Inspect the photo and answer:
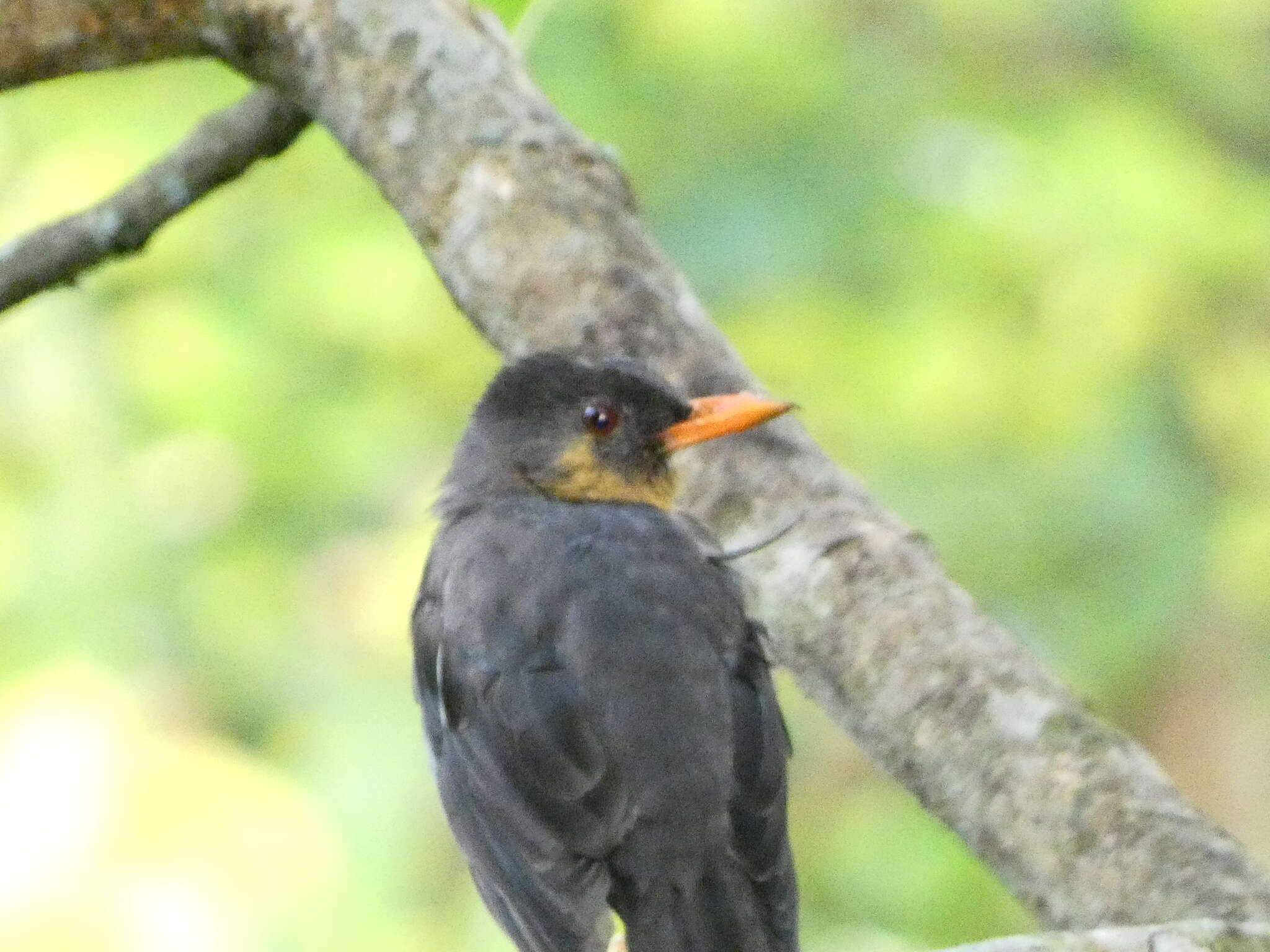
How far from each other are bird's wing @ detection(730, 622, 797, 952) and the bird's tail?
5cm

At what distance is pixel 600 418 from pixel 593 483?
0.67 feet

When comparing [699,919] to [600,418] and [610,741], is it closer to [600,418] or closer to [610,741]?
[610,741]

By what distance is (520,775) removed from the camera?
3482mm

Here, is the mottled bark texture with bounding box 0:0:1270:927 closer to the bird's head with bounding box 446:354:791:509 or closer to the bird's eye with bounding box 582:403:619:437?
the bird's head with bounding box 446:354:791:509

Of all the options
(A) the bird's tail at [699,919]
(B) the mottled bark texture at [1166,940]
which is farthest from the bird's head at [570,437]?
(B) the mottled bark texture at [1166,940]

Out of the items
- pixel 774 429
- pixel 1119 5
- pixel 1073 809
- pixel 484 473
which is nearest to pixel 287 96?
pixel 484 473

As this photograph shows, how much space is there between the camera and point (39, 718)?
6180 mm

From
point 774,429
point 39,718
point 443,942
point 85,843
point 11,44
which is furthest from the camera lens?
point 443,942

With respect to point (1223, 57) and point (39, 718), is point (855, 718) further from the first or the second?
point (1223, 57)

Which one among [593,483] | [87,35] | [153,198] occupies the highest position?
[87,35]

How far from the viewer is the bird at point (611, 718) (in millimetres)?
3354

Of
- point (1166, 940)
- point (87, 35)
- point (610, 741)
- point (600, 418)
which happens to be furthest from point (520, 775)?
point (87, 35)

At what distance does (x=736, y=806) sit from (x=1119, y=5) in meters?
4.67

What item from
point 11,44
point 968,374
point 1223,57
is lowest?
point 11,44
